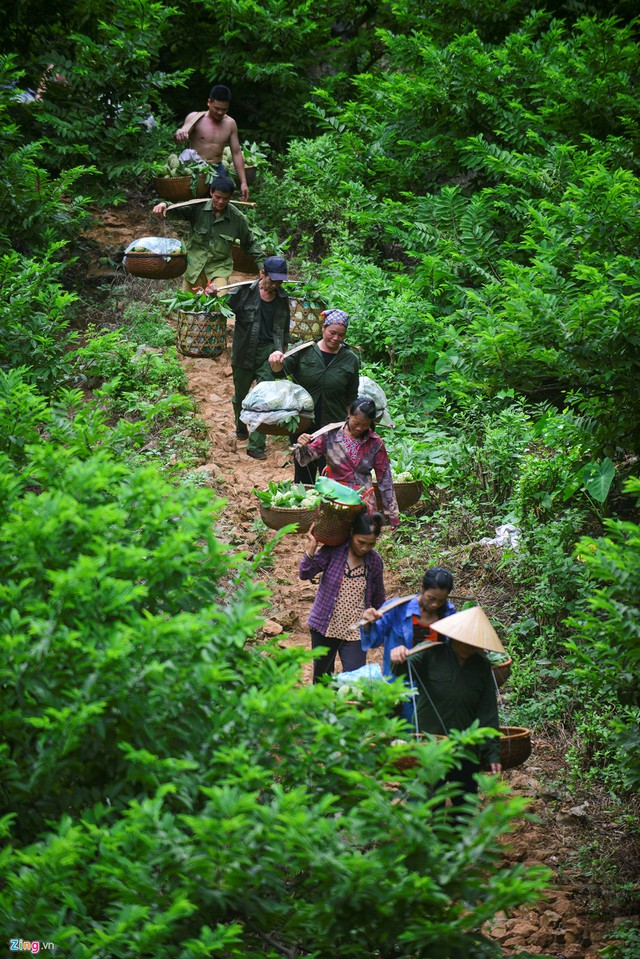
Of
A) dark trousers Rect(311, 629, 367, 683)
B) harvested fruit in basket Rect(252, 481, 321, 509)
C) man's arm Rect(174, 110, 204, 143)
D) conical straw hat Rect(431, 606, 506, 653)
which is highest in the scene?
conical straw hat Rect(431, 606, 506, 653)

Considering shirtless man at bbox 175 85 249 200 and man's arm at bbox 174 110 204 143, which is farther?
shirtless man at bbox 175 85 249 200

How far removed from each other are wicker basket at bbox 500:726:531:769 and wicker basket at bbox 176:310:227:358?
4923 millimetres

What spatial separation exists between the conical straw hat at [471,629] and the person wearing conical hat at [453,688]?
8cm

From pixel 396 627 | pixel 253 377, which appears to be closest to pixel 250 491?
pixel 253 377

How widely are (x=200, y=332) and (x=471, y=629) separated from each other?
200 inches

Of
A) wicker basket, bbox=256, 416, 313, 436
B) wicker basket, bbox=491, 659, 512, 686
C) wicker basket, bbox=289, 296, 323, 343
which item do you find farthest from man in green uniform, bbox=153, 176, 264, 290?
wicker basket, bbox=491, 659, 512, 686

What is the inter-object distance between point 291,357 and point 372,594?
2.62m

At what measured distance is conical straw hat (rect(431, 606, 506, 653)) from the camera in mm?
4969

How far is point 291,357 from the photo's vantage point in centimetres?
832

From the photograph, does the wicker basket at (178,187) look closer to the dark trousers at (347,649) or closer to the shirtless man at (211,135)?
the shirtless man at (211,135)

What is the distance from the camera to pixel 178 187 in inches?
464

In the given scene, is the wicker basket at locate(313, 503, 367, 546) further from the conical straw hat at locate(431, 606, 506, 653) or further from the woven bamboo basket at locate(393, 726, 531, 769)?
the woven bamboo basket at locate(393, 726, 531, 769)

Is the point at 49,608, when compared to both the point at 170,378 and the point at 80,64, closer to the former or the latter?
the point at 170,378

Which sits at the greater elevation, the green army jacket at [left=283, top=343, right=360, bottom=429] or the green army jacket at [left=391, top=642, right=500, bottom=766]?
the green army jacket at [left=391, top=642, right=500, bottom=766]
